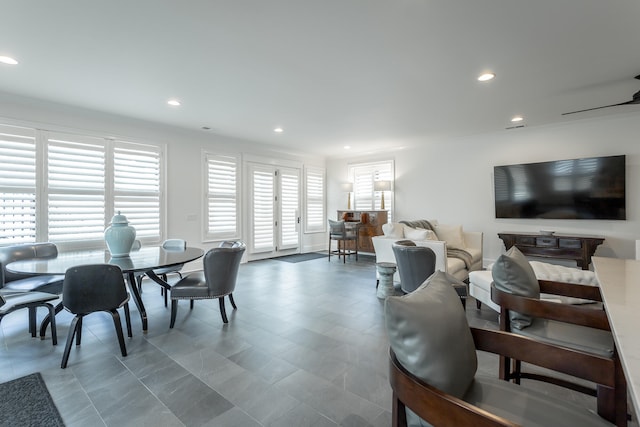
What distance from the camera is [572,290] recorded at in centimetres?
191

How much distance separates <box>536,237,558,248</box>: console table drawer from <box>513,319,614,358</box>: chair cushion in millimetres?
3766

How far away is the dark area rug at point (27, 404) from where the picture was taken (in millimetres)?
1735

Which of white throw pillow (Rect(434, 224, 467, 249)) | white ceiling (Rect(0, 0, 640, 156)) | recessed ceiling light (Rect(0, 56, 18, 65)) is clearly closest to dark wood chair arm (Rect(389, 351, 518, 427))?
white ceiling (Rect(0, 0, 640, 156))

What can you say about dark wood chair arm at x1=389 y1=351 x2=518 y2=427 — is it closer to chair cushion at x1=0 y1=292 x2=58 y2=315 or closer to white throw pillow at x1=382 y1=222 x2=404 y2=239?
chair cushion at x1=0 y1=292 x2=58 y2=315

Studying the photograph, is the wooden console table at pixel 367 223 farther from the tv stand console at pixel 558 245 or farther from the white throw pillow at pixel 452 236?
the tv stand console at pixel 558 245

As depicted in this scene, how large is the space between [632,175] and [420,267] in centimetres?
389

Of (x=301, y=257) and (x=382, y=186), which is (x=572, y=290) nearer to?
(x=382, y=186)

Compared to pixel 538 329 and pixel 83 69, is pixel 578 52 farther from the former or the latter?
pixel 83 69

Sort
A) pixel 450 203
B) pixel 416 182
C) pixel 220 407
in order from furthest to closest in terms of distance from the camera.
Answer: pixel 416 182 → pixel 450 203 → pixel 220 407

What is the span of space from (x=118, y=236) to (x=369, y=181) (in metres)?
5.68

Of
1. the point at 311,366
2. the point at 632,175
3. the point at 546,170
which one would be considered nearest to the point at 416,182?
the point at 546,170

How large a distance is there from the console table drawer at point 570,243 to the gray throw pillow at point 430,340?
4.86 metres

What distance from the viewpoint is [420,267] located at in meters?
3.50

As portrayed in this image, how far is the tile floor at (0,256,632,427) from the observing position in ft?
5.94
